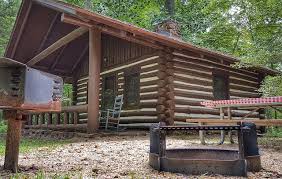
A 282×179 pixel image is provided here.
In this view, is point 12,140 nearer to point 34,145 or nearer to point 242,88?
point 34,145

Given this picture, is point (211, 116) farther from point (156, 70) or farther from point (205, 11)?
point (205, 11)

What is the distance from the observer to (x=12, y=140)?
154 inches

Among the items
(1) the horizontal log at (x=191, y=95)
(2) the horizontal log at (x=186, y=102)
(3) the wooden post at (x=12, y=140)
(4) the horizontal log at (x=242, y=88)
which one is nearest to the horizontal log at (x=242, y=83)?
(4) the horizontal log at (x=242, y=88)

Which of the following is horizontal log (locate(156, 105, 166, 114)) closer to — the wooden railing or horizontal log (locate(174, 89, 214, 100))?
horizontal log (locate(174, 89, 214, 100))

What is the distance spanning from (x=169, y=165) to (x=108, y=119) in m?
7.11

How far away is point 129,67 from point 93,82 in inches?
124

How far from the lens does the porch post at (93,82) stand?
9.33 m

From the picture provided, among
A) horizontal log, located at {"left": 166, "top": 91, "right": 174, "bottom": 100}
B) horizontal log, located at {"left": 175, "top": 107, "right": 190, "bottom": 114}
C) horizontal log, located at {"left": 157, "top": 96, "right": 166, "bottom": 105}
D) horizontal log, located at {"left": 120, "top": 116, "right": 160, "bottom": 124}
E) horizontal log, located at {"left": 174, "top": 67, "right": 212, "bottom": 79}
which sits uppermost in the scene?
horizontal log, located at {"left": 174, "top": 67, "right": 212, "bottom": 79}

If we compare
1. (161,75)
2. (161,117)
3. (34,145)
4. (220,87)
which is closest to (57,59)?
(161,75)

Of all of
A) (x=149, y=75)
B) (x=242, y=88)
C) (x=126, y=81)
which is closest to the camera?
(x=149, y=75)

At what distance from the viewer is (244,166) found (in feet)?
12.5

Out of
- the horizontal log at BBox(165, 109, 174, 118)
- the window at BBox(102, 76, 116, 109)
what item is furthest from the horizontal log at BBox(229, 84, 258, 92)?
the window at BBox(102, 76, 116, 109)

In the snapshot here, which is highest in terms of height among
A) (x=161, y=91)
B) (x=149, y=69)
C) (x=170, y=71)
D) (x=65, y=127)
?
(x=149, y=69)

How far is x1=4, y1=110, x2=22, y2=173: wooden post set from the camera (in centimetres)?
385
